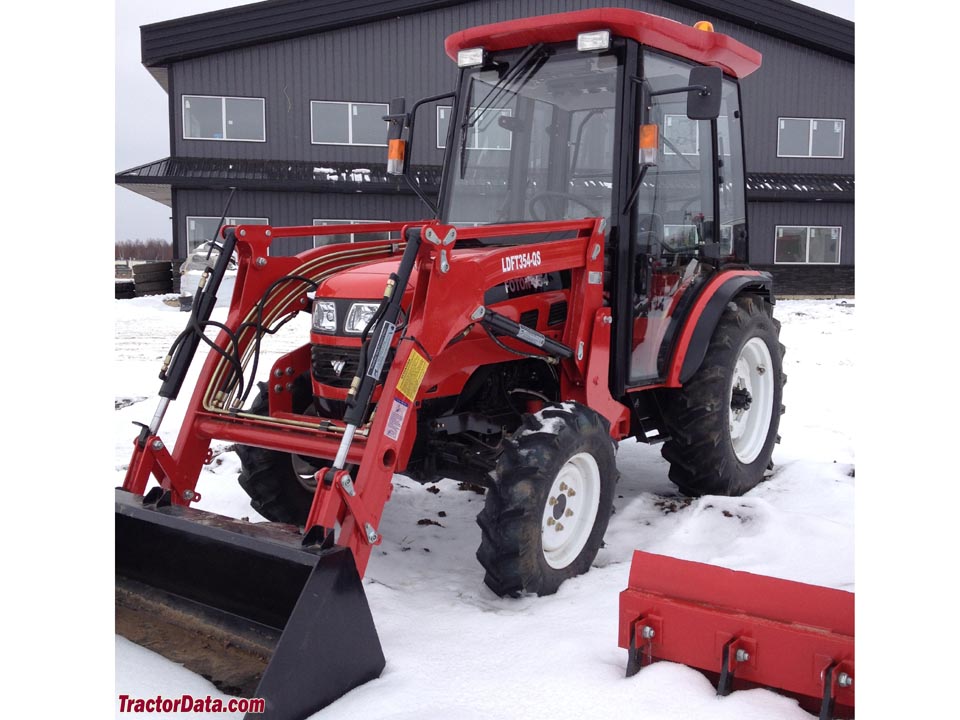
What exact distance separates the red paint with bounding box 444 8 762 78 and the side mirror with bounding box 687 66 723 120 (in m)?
0.45

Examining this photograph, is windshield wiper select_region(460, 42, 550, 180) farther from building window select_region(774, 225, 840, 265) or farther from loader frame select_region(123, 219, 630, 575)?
building window select_region(774, 225, 840, 265)

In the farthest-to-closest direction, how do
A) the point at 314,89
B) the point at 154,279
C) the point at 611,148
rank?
the point at 154,279
the point at 314,89
the point at 611,148

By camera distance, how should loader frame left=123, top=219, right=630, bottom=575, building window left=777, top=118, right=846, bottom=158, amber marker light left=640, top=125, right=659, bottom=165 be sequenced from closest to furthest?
1. loader frame left=123, top=219, right=630, bottom=575
2. amber marker light left=640, top=125, right=659, bottom=165
3. building window left=777, top=118, right=846, bottom=158

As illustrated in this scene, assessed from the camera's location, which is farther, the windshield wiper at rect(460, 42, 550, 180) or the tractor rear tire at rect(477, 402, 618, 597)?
the windshield wiper at rect(460, 42, 550, 180)

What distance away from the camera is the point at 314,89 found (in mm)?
17188

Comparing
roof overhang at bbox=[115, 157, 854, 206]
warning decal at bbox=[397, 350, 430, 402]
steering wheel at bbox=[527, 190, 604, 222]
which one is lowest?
warning decal at bbox=[397, 350, 430, 402]

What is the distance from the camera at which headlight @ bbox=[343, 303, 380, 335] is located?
378 centimetres

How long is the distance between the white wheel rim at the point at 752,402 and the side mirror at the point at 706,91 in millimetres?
1774

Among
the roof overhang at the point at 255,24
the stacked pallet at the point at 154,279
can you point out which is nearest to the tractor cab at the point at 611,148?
the roof overhang at the point at 255,24

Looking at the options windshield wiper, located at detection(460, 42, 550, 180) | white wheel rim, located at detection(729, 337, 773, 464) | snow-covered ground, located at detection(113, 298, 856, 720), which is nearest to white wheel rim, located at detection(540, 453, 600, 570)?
snow-covered ground, located at detection(113, 298, 856, 720)

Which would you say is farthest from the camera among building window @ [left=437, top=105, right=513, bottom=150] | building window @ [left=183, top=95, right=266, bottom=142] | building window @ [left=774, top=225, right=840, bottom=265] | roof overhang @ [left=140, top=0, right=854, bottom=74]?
building window @ [left=774, top=225, right=840, bottom=265]

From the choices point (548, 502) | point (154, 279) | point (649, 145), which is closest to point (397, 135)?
point (649, 145)

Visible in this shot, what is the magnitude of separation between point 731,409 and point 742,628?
2542 millimetres

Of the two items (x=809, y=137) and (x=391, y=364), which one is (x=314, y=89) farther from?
(x=391, y=364)
